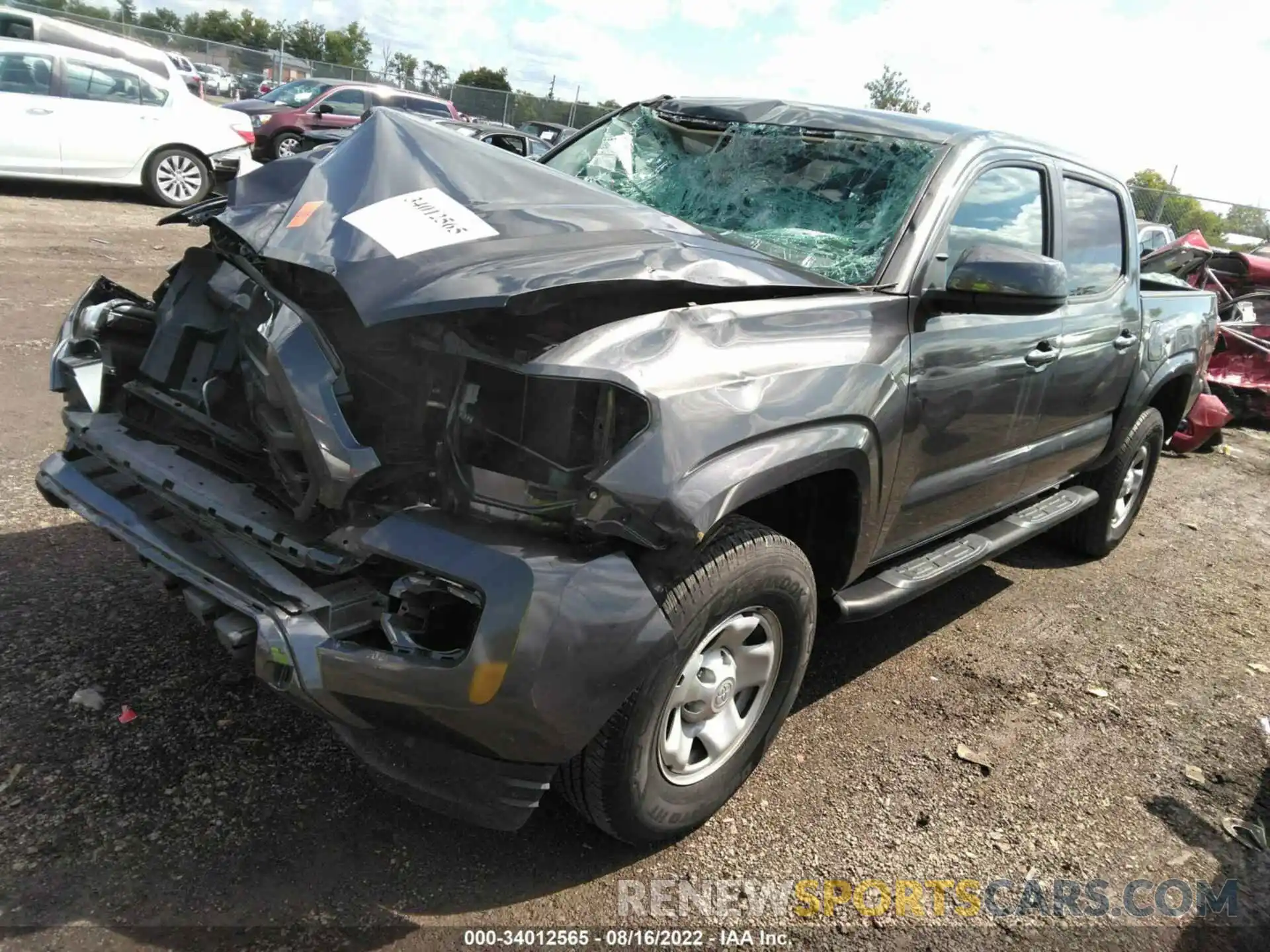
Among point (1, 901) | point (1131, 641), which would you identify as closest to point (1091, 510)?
point (1131, 641)

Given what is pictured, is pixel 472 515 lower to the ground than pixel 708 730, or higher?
higher

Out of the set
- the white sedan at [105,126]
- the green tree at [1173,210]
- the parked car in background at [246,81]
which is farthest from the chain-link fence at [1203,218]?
the parked car in background at [246,81]

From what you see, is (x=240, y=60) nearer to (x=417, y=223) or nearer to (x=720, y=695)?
(x=417, y=223)

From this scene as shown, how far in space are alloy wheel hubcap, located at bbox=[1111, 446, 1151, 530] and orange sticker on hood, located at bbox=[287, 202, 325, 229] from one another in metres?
4.36

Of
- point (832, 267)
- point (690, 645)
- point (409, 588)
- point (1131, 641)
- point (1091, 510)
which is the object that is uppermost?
point (832, 267)

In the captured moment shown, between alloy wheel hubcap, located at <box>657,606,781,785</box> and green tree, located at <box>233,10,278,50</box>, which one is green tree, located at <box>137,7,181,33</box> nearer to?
green tree, located at <box>233,10,278,50</box>

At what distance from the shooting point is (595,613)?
2000 mm

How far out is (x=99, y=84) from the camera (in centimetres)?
1034

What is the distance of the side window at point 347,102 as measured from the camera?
17.8 m

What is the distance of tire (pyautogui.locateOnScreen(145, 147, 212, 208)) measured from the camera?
11.0 meters

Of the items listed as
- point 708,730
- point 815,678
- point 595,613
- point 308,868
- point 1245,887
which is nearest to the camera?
point 595,613

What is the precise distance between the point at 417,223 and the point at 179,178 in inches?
422

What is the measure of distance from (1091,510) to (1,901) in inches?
192

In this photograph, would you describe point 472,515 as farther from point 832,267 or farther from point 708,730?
point 832,267
